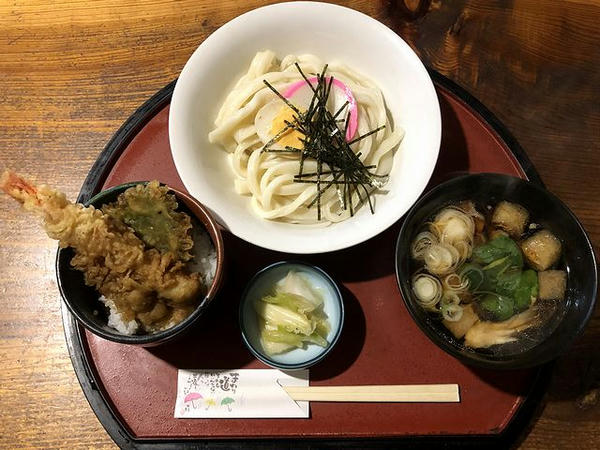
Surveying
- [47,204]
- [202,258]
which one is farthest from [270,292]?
[47,204]

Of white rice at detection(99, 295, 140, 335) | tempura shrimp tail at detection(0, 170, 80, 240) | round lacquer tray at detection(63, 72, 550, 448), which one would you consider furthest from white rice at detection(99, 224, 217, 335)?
tempura shrimp tail at detection(0, 170, 80, 240)

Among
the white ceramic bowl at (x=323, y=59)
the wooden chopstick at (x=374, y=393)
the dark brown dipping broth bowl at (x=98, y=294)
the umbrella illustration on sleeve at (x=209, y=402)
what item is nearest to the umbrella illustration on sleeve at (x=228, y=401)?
the umbrella illustration on sleeve at (x=209, y=402)

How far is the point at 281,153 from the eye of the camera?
6.10 ft

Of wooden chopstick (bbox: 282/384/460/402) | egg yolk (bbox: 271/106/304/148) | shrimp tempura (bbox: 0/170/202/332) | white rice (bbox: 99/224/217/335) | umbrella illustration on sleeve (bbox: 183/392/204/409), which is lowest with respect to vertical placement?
umbrella illustration on sleeve (bbox: 183/392/204/409)

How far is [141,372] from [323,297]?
2.39ft

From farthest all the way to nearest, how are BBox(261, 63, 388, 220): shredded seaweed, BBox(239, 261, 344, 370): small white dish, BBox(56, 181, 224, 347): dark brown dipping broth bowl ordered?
BBox(261, 63, 388, 220): shredded seaweed < BBox(239, 261, 344, 370): small white dish < BBox(56, 181, 224, 347): dark brown dipping broth bowl

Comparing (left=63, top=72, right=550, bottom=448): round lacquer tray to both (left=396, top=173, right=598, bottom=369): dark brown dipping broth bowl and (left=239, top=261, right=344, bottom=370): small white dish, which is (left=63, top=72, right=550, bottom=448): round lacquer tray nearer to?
(left=239, top=261, right=344, bottom=370): small white dish

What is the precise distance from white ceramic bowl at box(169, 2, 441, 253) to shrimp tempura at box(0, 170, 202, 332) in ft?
0.86

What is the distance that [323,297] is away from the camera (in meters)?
1.78

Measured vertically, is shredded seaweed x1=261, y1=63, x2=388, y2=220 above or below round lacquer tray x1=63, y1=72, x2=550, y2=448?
above

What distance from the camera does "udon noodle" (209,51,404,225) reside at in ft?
6.02

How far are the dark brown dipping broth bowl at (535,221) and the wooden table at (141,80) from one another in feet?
1.23

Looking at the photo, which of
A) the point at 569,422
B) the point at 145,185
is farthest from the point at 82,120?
the point at 569,422

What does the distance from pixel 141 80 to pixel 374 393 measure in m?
1.68
